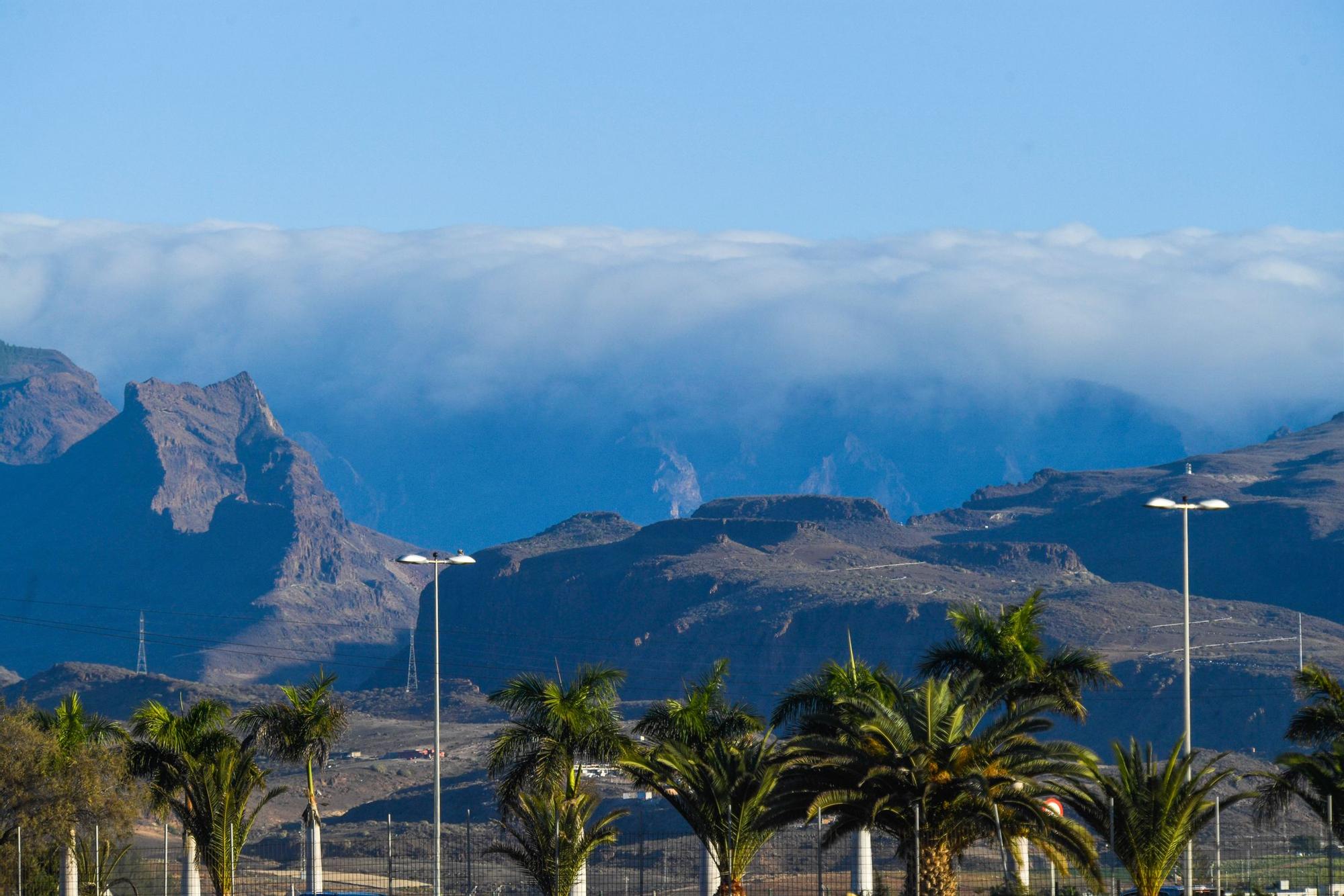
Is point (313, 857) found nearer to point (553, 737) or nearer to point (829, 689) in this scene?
point (553, 737)

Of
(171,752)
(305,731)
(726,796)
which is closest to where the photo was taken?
(726,796)

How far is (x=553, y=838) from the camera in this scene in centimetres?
5166

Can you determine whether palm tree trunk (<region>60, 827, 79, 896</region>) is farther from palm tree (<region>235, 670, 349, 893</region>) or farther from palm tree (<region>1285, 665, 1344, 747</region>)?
palm tree (<region>1285, 665, 1344, 747</region>)

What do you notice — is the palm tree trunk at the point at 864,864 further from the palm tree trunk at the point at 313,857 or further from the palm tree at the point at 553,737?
the palm tree trunk at the point at 313,857

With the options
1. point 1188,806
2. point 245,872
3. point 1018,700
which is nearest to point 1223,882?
point 1018,700

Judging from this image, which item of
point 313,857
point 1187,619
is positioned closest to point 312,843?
point 313,857

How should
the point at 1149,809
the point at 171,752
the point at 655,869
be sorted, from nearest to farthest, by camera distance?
the point at 1149,809, the point at 171,752, the point at 655,869

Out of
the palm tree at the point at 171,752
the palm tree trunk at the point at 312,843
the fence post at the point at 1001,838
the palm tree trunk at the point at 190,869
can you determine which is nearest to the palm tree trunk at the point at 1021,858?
the fence post at the point at 1001,838

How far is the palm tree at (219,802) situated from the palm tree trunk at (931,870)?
20.1m

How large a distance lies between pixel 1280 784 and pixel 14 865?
36.5m

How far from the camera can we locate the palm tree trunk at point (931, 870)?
45094 mm

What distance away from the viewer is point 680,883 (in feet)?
362

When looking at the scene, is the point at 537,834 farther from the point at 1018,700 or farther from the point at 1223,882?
the point at 1223,882

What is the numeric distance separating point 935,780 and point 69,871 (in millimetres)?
27740
